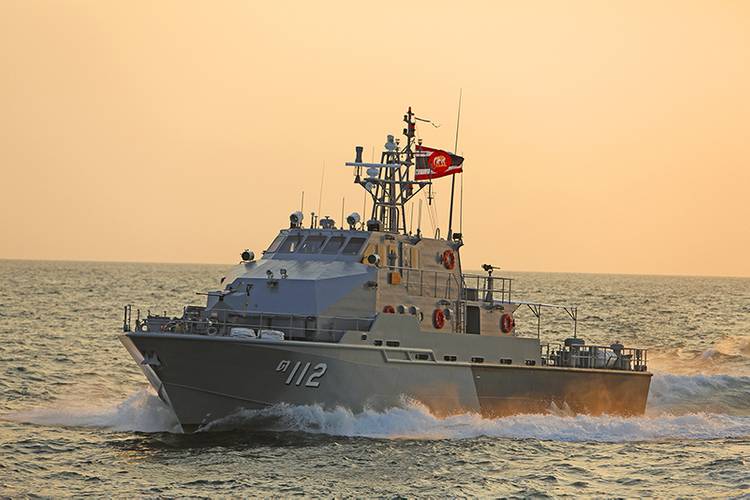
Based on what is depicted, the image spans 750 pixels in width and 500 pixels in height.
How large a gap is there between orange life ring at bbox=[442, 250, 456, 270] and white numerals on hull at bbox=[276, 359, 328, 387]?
565 cm

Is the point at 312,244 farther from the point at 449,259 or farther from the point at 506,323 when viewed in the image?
the point at 506,323

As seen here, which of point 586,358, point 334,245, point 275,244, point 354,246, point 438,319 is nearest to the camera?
point 354,246

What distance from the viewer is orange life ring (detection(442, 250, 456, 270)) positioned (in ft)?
109

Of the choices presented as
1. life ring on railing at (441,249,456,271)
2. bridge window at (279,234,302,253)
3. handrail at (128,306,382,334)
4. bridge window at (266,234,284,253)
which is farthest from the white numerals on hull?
life ring on railing at (441,249,456,271)

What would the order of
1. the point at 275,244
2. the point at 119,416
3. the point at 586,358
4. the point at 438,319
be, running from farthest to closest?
the point at 586,358 → the point at 275,244 → the point at 438,319 → the point at 119,416

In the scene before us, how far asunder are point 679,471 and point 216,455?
10018mm

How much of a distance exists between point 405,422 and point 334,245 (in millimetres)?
4715

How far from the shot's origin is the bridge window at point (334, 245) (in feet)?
103

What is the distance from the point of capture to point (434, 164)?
109 feet

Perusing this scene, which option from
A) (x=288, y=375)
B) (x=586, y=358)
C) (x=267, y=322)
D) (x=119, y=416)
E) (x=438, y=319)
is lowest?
(x=119, y=416)

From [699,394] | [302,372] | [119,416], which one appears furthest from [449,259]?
[699,394]

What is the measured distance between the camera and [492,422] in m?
32.0

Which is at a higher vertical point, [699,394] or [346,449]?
[699,394]

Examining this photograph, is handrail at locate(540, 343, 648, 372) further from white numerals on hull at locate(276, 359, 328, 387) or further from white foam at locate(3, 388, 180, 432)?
white foam at locate(3, 388, 180, 432)
